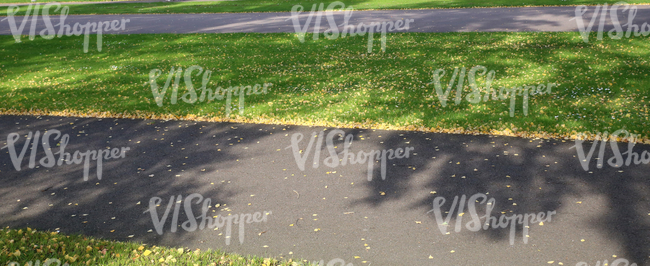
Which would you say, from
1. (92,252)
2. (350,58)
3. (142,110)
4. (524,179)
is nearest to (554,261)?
(524,179)

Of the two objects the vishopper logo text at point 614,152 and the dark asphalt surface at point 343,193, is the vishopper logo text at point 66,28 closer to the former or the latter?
the dark asphalt surface at point 343,193

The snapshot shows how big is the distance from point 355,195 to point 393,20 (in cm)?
1394

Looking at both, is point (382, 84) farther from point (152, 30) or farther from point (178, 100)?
point (152, 30)

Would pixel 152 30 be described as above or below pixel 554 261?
above

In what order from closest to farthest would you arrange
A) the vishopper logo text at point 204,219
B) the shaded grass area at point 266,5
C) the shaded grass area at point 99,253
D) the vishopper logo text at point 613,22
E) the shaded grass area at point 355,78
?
the shaded grass area at point 99,253 < the vishopper logo text at point 204,219 < the shaded grass area at point 355,78 < the vishopper logo text at point 613,22 < the shaded grass area at point 266,5

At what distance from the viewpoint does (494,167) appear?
264 inches

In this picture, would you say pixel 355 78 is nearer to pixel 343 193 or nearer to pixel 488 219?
pixel 343 193

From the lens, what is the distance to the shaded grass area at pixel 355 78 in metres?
8.76

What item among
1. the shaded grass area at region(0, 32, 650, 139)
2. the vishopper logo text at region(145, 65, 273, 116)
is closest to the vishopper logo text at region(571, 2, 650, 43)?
the shaded grass area at region(0, 32, 650, 139)

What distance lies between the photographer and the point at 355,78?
11.8 meters

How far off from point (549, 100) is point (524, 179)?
12.5 ft

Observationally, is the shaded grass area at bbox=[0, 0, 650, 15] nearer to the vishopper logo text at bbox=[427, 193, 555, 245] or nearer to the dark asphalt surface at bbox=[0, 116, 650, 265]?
the dark asphalt surface at bbox=[0, 116, 650, 265]

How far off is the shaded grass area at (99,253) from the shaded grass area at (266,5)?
64.1 feet

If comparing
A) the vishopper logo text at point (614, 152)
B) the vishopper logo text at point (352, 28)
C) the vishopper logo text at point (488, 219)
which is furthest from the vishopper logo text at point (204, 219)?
the vishopper logo text at point (352, 28)
